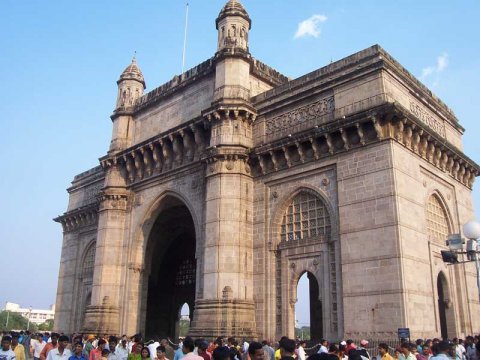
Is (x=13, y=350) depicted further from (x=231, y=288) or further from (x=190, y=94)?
(x=190, y=94)

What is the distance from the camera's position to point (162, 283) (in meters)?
32.4

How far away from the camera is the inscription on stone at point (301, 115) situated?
2002cm

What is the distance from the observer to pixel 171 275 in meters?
33.1

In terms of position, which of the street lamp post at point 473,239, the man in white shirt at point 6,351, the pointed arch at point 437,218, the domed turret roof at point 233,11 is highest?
the domed turret roof at point 233,11

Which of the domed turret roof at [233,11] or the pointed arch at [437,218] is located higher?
the domed turret roof at [233,11]

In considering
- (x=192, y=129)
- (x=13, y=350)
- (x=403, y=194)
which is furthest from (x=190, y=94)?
(x=13, y=350)

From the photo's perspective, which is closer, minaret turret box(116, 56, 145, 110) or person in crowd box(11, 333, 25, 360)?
person in crowd box(11, 333, 25, 360)

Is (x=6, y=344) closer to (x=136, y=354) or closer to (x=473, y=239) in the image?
(x=136, y=354)

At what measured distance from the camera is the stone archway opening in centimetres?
1969

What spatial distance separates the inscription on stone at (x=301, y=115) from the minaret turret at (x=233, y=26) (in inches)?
167

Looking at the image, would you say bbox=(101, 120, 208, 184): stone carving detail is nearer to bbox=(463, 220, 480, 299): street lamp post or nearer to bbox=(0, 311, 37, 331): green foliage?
bbox=(463, 220, 480, 299): street lamp post

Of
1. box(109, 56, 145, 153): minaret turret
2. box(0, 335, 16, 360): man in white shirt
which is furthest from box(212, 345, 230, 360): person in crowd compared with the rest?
box(109, 56, 145, 153): minaret turret

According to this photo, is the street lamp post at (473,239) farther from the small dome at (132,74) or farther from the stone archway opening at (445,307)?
the small dome at (132,74)

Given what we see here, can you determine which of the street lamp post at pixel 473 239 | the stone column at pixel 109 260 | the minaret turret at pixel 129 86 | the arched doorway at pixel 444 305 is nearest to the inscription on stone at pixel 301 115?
the arched doorway at pixel 444 305
